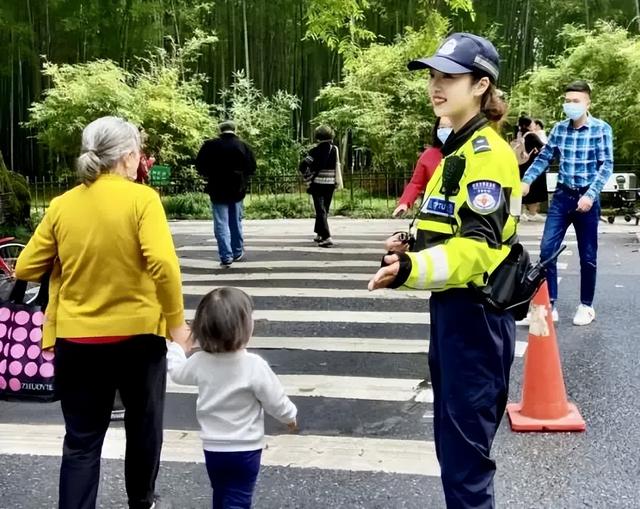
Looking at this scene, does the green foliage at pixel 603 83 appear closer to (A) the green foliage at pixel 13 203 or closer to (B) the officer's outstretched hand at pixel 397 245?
(A) the green foliage at pixel 13 203

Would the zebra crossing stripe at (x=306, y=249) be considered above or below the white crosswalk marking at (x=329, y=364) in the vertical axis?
above

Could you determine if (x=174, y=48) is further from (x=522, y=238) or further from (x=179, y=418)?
(x=179, y=418)

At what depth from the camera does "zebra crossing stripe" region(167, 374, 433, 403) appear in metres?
4.75

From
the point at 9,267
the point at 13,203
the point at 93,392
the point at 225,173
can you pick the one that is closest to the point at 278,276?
the point at 225,173

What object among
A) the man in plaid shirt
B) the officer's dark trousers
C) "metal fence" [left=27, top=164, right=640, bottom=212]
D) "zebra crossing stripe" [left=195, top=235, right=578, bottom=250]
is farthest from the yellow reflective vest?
"metal fence" [left=27, top=164, right=640, bottom=212]

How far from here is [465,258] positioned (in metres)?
2.37

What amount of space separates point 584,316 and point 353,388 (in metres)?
2.51

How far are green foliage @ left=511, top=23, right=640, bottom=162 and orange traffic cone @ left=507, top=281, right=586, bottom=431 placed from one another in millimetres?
12466

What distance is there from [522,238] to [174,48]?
13.4 meters

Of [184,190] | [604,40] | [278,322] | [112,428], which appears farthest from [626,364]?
[184,190]

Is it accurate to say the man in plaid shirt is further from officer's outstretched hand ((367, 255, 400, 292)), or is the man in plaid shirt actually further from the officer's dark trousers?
officer's outstretched hand ((367, 255, 400, 292))

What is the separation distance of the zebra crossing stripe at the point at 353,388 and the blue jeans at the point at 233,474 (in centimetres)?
187

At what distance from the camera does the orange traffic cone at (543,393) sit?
13.5ft

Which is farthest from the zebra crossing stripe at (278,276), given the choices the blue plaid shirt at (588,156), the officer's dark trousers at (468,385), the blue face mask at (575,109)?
the officer's dark trousers at (468,385)
